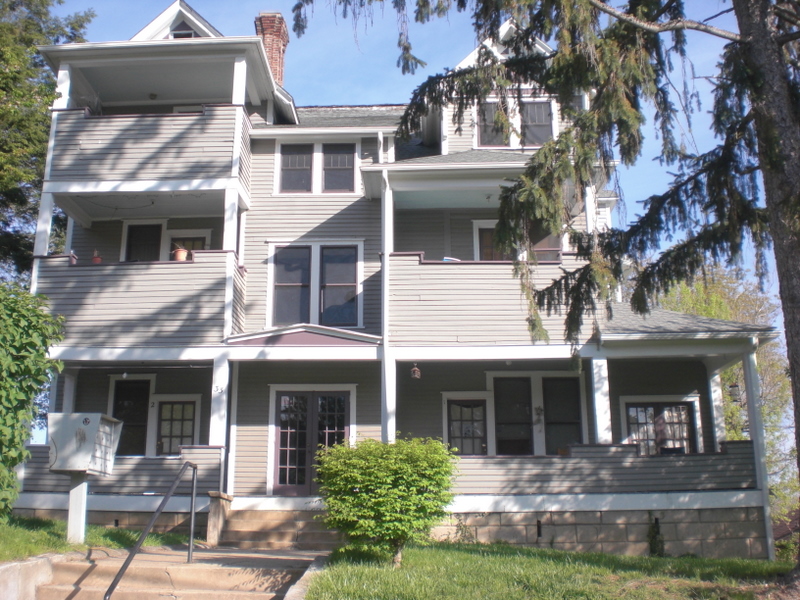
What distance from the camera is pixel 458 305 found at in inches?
549

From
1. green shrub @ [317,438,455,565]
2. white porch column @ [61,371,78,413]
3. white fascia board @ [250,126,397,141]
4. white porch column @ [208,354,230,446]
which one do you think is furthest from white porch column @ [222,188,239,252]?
green shrub @ [317,438,455,565]

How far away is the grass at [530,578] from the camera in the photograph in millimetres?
7297

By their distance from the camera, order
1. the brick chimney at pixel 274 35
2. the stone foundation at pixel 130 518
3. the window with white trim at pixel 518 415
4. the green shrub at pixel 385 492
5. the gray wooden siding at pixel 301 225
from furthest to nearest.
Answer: the brick chimney at pixel 274 35
the gray wooden siding at pixel 301 225
the window with white trim at pixel 518 415
the stone foundation at pixel 130 518
the green shrub at pixel 385 492

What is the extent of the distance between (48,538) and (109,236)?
793 centimetres

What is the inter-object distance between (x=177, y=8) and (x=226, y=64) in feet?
6.12

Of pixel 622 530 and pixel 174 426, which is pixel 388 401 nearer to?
pixel 622 530

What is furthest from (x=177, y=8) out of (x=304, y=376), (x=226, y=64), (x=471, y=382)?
(x=471, y=382)

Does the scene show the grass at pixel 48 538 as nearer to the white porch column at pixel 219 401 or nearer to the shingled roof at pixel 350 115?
the white porch column at pixel 219 401

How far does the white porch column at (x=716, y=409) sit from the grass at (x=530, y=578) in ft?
20.0

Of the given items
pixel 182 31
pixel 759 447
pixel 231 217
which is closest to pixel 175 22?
pixel 182 31

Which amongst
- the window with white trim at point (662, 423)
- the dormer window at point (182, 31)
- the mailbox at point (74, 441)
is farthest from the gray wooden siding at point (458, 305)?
the dormer window at point (182, 31)

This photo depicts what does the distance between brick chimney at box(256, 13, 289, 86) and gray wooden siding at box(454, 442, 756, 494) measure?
10.4m

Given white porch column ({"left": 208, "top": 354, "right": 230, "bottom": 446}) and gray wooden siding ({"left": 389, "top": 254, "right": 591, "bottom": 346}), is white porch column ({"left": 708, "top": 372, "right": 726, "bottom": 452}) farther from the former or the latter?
white porch column ({"left": 208, "top": 354, "right": 230, "bottom": 446})

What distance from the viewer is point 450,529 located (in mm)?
12734
